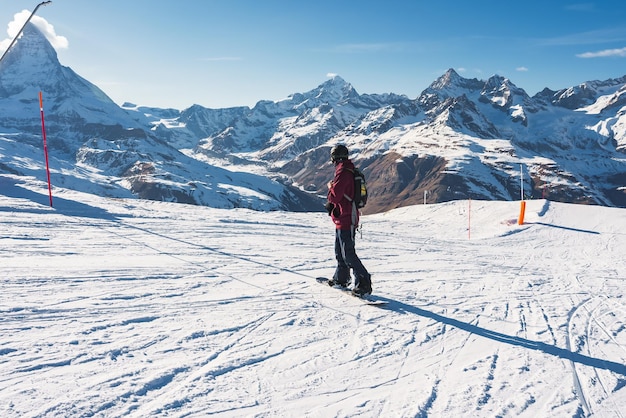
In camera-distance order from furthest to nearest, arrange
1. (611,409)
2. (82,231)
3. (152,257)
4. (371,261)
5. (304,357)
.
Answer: (82,231)
(371,261)
(152,257)
(304,357)
(611,409)

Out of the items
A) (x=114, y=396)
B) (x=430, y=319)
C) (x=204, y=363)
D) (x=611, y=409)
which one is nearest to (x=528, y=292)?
(x=430, y=319)

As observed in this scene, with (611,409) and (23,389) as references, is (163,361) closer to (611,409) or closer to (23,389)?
(23,389)

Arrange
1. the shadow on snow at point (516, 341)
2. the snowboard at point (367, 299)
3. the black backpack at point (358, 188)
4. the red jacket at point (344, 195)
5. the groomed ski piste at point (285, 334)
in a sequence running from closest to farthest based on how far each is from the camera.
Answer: the groomed ski piste at point (285, 334)
the shadow on snow at point (516, 341)
the snowboard at point (367, 299)
the red jacket at point (344, 195)
the black backpack at point (358, 188)

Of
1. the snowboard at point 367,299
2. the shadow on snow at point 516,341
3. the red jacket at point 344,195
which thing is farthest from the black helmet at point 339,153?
the shadow on snow at point 516,341

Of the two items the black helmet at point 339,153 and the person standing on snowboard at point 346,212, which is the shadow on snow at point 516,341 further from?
the black helmet at point 339,153

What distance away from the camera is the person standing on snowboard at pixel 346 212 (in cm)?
748

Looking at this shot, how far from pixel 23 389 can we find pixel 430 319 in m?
5.53

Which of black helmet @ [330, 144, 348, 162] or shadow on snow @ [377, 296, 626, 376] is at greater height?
black helmet @ [330, 144, 348, 162]

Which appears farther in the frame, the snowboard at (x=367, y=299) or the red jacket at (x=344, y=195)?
the red jacket at (x=344, y=195)

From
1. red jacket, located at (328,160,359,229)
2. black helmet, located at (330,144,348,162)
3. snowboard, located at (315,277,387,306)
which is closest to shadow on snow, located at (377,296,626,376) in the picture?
snowboard, located at (315,277,387,306)

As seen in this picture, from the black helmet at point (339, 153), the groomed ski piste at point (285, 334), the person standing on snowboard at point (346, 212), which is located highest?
the black helmet at point (339, 153)

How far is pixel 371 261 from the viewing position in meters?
12.1

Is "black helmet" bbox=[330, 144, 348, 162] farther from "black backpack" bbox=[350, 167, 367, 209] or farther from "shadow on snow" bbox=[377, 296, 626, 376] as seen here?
"shadow on snow" bbox=[377, 296, 626, 376]

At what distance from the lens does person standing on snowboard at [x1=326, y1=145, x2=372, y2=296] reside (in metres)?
7.48
